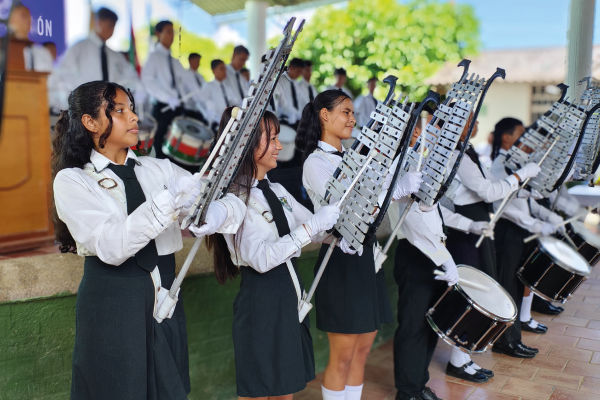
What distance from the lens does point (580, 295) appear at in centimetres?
586

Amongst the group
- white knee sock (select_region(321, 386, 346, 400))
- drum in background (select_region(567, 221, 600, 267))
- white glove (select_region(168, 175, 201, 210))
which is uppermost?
white glove (select_region(168, 175, 201, 210))

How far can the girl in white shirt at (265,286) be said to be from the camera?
215cm

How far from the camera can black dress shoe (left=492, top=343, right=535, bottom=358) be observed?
13.3ft

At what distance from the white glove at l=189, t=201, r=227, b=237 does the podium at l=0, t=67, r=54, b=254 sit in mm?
2554

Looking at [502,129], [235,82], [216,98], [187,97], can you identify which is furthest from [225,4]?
[502,129]

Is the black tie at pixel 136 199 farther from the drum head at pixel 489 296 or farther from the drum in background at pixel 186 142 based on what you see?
the drum in background at pixel 186 142

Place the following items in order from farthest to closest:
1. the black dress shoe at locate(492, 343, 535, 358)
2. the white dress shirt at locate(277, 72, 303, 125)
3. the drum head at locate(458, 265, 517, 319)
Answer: the white dress shirt at locate(277, 72, 303, 125), the black dress shoe at locate(492, 343, 535, 358), the drum head at locate(458, 265, 517, 319)

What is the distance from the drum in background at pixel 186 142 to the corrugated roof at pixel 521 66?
1344 centimetres

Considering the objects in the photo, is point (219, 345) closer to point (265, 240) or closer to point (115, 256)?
point (265, 240)

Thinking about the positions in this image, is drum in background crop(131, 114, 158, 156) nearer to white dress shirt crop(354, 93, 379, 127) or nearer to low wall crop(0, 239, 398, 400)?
low wall crop(0, 239, 398, 400)

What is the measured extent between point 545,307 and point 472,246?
6.77 feet

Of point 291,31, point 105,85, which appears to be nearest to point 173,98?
point 105,85

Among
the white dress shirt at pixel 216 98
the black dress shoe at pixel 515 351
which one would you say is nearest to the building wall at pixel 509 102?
the white dress shirt at pixel 216 98

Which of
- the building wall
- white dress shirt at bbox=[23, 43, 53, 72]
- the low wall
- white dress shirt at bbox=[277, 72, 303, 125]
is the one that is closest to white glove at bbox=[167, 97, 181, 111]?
white dress shirt at bbox=[23, 43, 53, 72]
